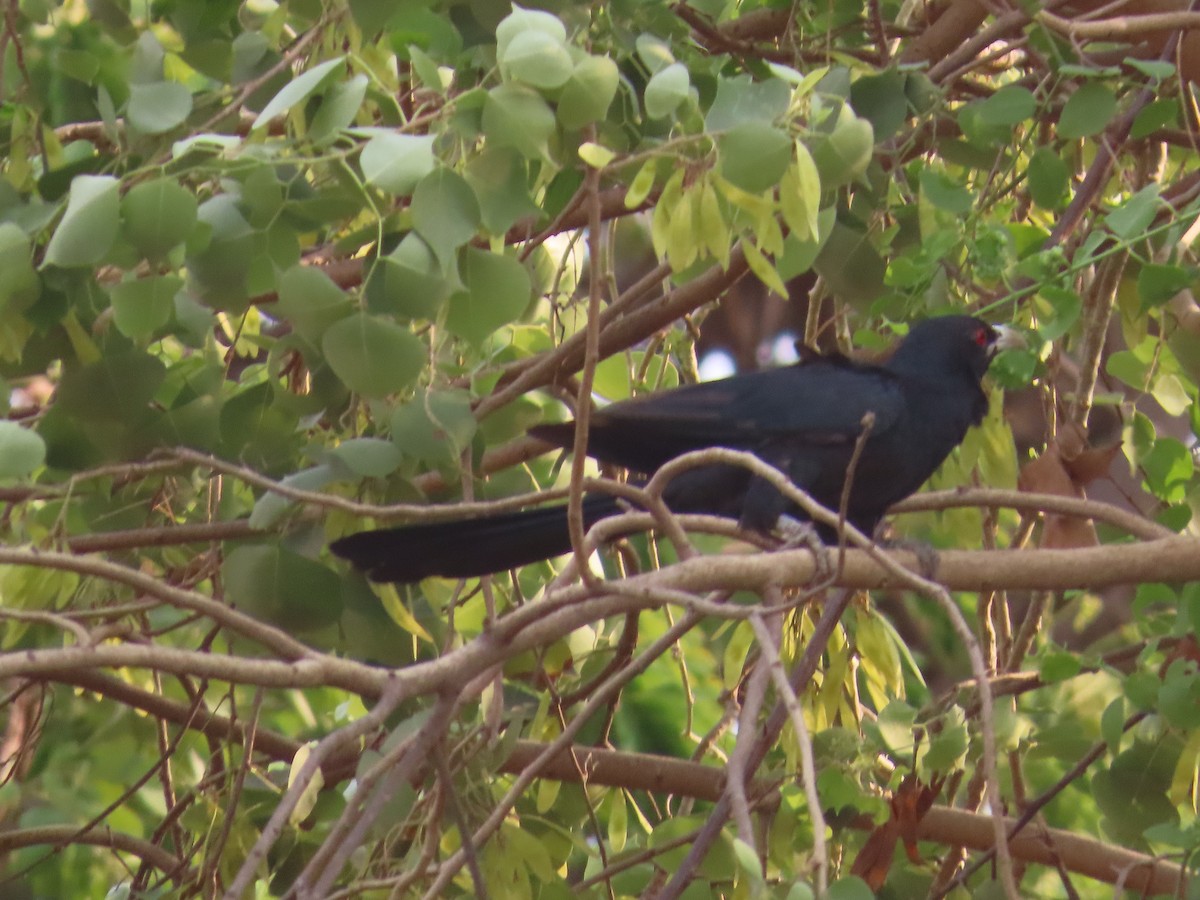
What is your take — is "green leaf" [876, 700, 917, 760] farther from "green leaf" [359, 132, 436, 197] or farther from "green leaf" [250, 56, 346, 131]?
"green leaf" [250, 56, 346, 131]

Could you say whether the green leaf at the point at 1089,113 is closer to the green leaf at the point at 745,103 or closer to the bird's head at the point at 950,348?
the green leaf at the point at 745,103

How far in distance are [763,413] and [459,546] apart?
0.94 m

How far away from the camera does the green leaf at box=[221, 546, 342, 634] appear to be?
236 centimetres

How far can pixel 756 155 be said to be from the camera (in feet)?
5.59

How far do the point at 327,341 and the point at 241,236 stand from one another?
0.87ft

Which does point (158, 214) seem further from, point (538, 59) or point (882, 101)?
point (882, 101)

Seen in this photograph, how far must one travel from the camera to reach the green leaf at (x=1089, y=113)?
2508mm

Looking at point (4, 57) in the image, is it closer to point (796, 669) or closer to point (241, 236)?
point (241, 236)

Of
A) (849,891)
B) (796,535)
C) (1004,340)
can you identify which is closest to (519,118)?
(849,891)

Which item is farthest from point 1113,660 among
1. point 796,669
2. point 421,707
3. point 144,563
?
point 144,563

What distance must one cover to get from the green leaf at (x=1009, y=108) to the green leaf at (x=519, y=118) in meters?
1.05

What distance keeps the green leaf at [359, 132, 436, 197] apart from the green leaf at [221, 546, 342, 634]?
86 centimetres

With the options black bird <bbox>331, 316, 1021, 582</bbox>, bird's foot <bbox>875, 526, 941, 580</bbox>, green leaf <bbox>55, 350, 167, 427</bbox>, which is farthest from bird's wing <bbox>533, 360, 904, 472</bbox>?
green leaf <bbox>55, 350, 167, 427</bbox>

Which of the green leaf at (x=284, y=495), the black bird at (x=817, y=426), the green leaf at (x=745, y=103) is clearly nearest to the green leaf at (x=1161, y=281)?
the green leaf at (x=745, y=103)
